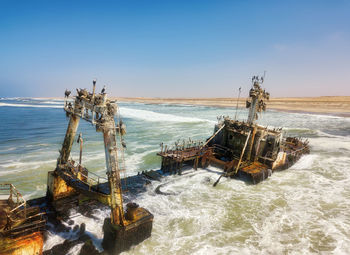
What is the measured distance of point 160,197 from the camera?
52.0 feet

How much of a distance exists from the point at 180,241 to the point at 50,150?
25.6 metres

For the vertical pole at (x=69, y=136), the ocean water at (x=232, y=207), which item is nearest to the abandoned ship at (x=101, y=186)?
the vertical pole at (x=69, y=136)

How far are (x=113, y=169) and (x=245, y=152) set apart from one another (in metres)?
17.6

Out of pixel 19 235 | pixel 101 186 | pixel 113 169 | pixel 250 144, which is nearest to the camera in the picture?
pixel 19 235

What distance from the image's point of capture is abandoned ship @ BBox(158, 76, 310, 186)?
2059cm

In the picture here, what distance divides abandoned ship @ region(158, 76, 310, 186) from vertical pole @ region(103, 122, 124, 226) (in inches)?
422

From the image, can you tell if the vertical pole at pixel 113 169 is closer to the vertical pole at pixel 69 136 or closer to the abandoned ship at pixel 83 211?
the abandoned ship at pixel 83 211

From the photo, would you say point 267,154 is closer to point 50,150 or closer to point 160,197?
point 160,197

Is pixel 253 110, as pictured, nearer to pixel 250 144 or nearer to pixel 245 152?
pixel 250 144

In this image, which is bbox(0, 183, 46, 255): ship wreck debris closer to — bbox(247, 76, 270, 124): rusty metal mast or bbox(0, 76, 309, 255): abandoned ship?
bbox(0, 76, 309, 255): abandoned ship

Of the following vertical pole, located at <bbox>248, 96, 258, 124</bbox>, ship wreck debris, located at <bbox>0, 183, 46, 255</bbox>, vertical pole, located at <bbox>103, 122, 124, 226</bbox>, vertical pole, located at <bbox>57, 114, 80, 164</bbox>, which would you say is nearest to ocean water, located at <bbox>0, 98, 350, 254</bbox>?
ship wreck debris, located at <bbox>0, 183, 46, 255</bbox>

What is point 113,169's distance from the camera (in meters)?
9.05

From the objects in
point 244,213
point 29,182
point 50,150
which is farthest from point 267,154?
point 50,150

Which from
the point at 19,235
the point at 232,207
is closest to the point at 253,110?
the point at 232,207
